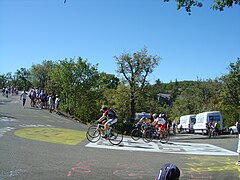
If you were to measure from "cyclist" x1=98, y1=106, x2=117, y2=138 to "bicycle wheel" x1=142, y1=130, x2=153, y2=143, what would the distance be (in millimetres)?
3754

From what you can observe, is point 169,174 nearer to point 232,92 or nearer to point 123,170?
point 123,170

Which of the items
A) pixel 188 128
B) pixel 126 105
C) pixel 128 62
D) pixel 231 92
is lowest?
pixel 188 128

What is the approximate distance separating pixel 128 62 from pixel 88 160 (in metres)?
33.0

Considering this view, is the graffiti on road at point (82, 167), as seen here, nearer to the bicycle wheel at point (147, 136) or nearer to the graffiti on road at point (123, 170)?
the graffiti on road at point (123, 170)

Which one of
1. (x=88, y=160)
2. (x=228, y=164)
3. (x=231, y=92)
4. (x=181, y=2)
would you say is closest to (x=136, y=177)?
(x=88, y=160)

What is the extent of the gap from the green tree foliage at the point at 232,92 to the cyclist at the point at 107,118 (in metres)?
33.7

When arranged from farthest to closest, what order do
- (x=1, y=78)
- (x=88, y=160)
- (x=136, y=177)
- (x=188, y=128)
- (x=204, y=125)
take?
(x=1, y=78)
(x=188, y=128)
(x=204, y=125)
(x=88, y=160)
(x=136, y=177)

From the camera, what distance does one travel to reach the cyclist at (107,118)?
1372 centimetres

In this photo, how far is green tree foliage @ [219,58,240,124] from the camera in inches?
1677

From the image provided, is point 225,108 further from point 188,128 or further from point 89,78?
point 89,78

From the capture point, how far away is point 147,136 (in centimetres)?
1720

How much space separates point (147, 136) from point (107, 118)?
4209 mm

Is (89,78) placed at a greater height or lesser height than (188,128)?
greater

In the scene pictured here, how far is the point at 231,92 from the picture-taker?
42969 millimetres
